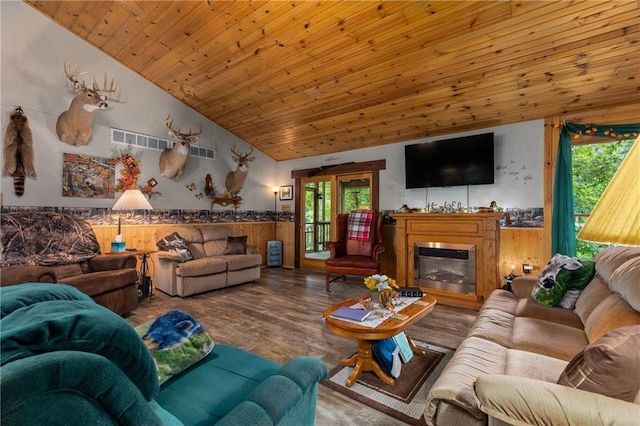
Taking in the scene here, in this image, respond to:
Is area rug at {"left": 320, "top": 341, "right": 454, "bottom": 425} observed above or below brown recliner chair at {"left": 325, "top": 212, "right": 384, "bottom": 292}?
below

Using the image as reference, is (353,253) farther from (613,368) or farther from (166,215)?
(613,368)

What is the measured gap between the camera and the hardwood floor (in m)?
1.83

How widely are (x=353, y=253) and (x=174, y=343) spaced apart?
3.66 metres

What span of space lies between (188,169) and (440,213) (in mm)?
4320

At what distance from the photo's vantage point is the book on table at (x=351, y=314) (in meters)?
2.01

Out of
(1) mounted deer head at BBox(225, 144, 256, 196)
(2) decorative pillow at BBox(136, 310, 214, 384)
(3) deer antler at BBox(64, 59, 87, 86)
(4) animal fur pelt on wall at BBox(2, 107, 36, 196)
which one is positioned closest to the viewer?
(2) decorative pillow at BBox(136, 310, 214, 384)

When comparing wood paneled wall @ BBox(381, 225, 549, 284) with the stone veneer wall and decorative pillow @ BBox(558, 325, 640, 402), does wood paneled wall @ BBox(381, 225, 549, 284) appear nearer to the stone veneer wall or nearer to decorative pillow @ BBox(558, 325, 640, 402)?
decorative pillow @ BBox(558, 325, 640, 402)

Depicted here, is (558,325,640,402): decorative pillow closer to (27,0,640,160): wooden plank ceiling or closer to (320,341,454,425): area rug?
(320,341,454,425): area rug

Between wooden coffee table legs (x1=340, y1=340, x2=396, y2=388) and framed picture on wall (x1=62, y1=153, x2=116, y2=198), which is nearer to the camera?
wooden coffee table legs (x1=340, y1=340, x2=396, y2=388)

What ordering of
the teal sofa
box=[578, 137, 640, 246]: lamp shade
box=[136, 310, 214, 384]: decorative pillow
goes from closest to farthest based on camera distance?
the teal sofa
box=[578, 137, 640, 246]: lamp shade
box=[136, 310, 214, 384]: decorative pillow

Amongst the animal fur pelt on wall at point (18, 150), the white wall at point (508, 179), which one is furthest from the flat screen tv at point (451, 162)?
the animal fur pelt on wall at point (18, 150)

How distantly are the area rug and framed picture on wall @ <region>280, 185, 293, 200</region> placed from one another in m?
4.72

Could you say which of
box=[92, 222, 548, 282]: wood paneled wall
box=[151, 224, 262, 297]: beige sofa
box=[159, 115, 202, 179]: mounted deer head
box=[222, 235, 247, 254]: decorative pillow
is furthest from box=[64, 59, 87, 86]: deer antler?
box=[222, 235, 247, 254]: decorative pillow

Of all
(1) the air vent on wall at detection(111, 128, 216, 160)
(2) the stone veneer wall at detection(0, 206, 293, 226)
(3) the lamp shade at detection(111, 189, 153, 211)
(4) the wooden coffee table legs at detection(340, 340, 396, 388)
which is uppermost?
(1) the air vent on wall at detection(111, 128, 216, 160)
